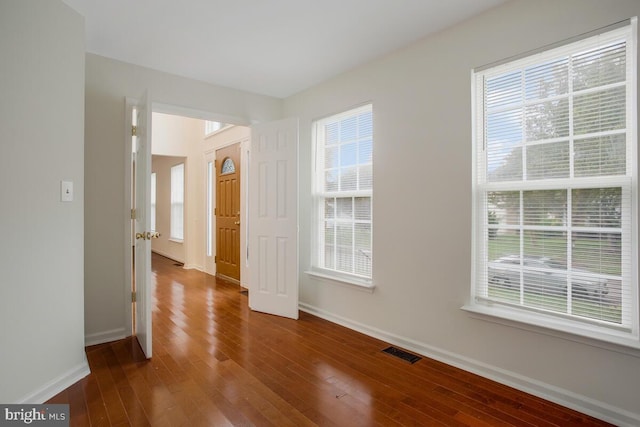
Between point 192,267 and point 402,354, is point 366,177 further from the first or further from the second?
point 192,267

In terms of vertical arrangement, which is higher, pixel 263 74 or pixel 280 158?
pixel 263 74

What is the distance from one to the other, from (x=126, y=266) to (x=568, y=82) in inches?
145

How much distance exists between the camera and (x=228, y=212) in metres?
5.40

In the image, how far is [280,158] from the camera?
12.0 feet

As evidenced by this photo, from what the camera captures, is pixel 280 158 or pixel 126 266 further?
pixel 280 158

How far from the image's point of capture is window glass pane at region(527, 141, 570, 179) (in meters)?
2.02

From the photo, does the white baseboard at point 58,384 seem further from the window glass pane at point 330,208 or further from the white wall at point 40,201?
the window glass pane at point 330,208

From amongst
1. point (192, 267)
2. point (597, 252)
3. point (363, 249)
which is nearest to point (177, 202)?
point (192, 267)

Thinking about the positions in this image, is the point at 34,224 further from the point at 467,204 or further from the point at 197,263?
the point at 197,263

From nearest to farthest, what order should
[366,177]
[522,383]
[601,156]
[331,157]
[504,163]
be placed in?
[601,156], [522,383], [504,163], [366,177], [331,157]

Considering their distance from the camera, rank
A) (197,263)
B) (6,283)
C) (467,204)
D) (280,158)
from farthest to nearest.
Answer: (197,263) < (280,158) < (467,204) < (6,283)

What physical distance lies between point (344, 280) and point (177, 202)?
552cm

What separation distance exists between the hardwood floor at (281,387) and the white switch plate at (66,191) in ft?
4.02

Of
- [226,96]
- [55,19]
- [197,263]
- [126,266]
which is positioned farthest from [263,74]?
[197,263]
